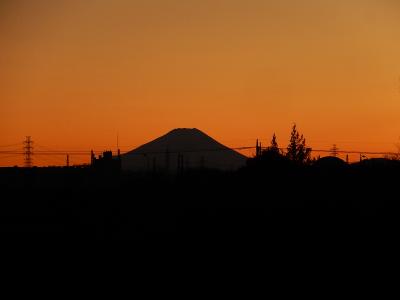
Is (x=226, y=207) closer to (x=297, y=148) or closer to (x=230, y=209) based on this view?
(x=230, y=209)

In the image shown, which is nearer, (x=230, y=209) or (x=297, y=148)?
(x=230, y=209)

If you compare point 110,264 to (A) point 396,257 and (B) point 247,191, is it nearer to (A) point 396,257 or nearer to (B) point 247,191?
(A) point 396,257

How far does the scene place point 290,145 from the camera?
81562 mm

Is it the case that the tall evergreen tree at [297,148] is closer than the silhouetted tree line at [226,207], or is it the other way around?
the silhouetted tree line at [226,207]

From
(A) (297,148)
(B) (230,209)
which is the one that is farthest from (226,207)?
(A) (297,148)

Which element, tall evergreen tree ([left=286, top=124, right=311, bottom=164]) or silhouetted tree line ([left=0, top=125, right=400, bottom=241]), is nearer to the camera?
silhouetted tree line ([left=0, top=125, right=400, bottom=241])

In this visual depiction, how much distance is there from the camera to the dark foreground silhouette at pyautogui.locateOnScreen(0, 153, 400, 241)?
25.2 m

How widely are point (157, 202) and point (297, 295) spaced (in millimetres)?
18027

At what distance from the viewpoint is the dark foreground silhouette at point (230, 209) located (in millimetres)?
25219

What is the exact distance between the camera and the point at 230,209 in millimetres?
29078

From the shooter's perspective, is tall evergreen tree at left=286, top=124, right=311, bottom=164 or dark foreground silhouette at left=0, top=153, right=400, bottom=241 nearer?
dark foreground silhouette at left=0, top=153, right=400, bottom=241

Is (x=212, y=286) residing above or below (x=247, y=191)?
below

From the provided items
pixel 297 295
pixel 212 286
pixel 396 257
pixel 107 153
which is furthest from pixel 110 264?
pixel 107 153

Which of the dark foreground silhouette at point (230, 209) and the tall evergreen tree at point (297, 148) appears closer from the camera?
the dark foreground silhouette at point (230, 209)
